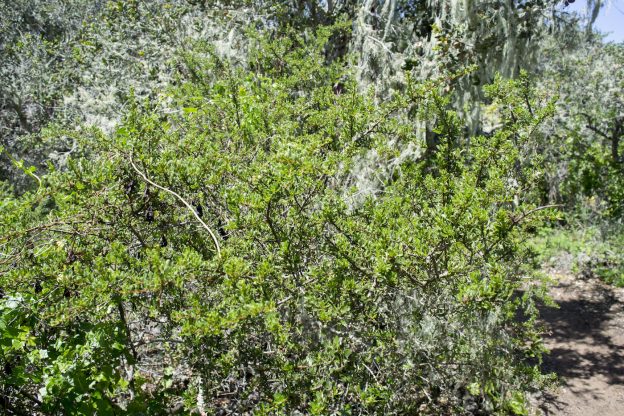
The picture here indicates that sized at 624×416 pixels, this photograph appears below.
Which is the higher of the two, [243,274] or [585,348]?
[585,348]

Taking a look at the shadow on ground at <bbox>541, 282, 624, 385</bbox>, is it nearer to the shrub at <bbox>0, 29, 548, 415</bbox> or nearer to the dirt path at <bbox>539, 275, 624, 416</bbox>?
the dirt path at <bbox>539, 275, 624, 416</bbox>

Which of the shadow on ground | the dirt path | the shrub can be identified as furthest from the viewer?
the shadow on ground

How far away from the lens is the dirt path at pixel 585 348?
4.34 m

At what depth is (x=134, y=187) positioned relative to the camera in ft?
7.27

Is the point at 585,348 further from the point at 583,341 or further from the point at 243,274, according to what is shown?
the point at 243,274

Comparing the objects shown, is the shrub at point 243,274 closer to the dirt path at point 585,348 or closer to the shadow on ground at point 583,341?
the dirt path at point 585,348

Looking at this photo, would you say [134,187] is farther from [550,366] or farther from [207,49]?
[550,366]

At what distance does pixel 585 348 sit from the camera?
5.49m

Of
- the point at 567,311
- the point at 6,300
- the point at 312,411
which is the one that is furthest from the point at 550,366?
the point at 6,300

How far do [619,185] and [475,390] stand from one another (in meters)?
6.48

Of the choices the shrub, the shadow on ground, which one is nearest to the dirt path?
the shadow on ground

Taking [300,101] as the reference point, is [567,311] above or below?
below

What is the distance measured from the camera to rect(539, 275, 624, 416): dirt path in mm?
4344

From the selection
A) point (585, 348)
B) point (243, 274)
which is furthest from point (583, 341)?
point (243, 274)
